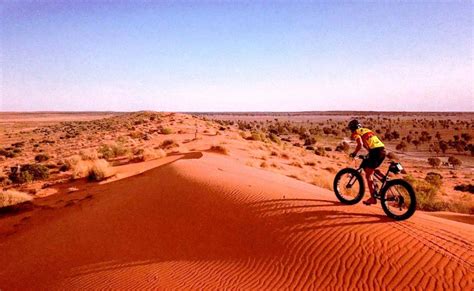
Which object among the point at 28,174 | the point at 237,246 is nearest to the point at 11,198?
the point at 28,174

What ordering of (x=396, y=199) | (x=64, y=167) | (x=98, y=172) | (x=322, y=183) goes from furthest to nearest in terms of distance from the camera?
(x=64, y=167) < (x=322, y=183) < (x=98, y=172) < (x=396, y=199)

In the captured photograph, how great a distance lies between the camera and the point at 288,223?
6891 mm

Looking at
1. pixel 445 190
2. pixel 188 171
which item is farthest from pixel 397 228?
pixel 445 190

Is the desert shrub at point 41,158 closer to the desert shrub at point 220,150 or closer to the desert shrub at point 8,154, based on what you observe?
the desert shrub at point 8,154

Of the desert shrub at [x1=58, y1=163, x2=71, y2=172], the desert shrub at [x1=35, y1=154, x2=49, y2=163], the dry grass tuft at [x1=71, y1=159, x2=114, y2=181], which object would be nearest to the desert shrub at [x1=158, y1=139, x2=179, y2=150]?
the desert shrub at [x1=58, y1=163, x2=71, y2=172]

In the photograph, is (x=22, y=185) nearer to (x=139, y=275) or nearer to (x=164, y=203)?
(x=164, y=203)

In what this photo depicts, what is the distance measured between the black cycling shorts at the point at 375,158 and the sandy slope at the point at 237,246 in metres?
0.98

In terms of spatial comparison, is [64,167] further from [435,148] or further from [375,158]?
[435,148]

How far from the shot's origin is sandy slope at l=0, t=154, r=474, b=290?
5379 mm

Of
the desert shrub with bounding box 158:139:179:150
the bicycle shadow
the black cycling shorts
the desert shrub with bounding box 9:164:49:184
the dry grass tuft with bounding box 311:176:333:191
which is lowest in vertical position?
the dry grass tuft with bounding box 311:176:333:191

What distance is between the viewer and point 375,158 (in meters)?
6.94

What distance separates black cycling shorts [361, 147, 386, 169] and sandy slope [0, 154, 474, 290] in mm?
984

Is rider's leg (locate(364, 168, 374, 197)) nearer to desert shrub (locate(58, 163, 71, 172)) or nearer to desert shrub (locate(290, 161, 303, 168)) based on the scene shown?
desert shrub (locate(290, 161, 303, 168))

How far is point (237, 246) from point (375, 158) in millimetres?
3165
